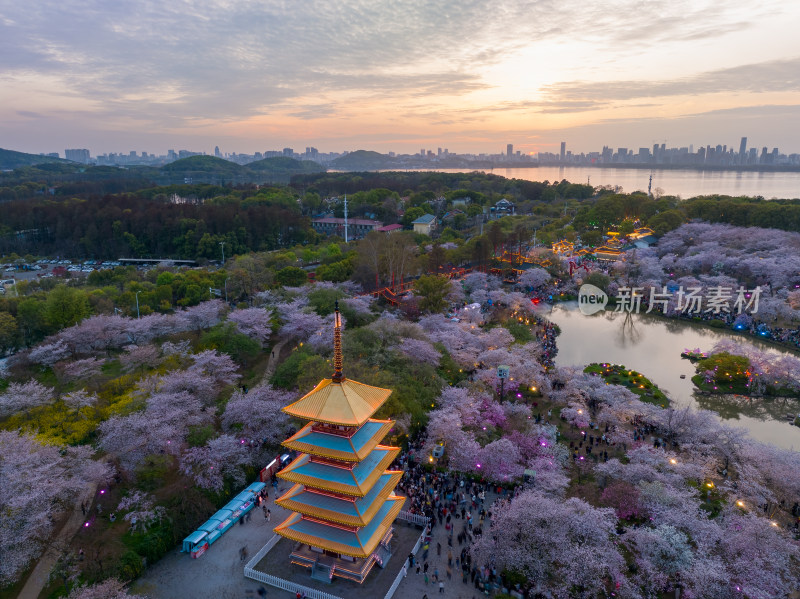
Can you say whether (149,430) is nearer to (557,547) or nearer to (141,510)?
(141,510)

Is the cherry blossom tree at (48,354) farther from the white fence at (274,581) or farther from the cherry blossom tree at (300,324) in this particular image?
the white fence at (274,581)

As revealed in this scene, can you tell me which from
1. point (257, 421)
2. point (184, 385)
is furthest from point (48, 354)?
point (257, 421)

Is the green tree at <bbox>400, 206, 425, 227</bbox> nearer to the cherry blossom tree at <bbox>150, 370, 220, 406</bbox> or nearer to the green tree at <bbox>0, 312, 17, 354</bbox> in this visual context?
the green tree at <bbox>0, 312, 17, 354</bbox>

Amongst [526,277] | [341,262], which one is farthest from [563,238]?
[341,262]

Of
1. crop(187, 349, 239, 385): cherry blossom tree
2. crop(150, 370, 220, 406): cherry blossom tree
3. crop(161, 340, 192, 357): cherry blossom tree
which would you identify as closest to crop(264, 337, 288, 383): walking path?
crop(187, 349, 239, 385): cherry blossom tree

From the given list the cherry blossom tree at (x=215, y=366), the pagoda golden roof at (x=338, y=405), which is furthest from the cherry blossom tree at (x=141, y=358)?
the pagoda golden roof at (x=338, y=405)
